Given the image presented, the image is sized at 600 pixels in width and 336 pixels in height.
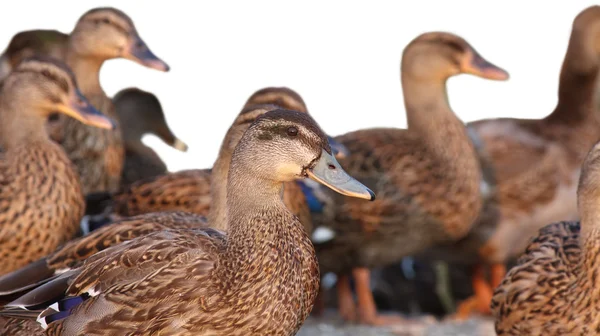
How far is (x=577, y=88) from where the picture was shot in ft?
26.5

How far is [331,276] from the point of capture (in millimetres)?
7812

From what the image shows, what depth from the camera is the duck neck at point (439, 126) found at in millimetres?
6996

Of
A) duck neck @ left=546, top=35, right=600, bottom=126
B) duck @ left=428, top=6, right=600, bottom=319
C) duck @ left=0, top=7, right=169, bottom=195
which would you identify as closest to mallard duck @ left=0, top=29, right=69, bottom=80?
duck @ left=0, top=7, right=169, bottom=195

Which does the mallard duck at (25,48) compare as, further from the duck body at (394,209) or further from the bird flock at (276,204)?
the duck body at (394,209)

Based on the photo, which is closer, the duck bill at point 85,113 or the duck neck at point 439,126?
the duck bill at point 85,113

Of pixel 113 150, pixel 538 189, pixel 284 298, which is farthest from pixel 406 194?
pixel 284 298

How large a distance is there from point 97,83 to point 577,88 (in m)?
3.05

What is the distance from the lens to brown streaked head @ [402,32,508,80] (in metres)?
7.36

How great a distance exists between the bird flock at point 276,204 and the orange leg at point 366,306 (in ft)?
0.04

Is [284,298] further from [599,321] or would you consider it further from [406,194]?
[406,194]

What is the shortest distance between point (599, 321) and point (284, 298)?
1387 mm

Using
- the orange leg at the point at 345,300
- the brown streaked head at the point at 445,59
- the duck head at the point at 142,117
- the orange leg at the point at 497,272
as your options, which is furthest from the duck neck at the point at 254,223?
the duck head at the point at 142,117

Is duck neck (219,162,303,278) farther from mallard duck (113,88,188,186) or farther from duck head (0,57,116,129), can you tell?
mallard duck (113,88,188,186)

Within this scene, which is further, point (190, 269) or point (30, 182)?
point (30, 182)
